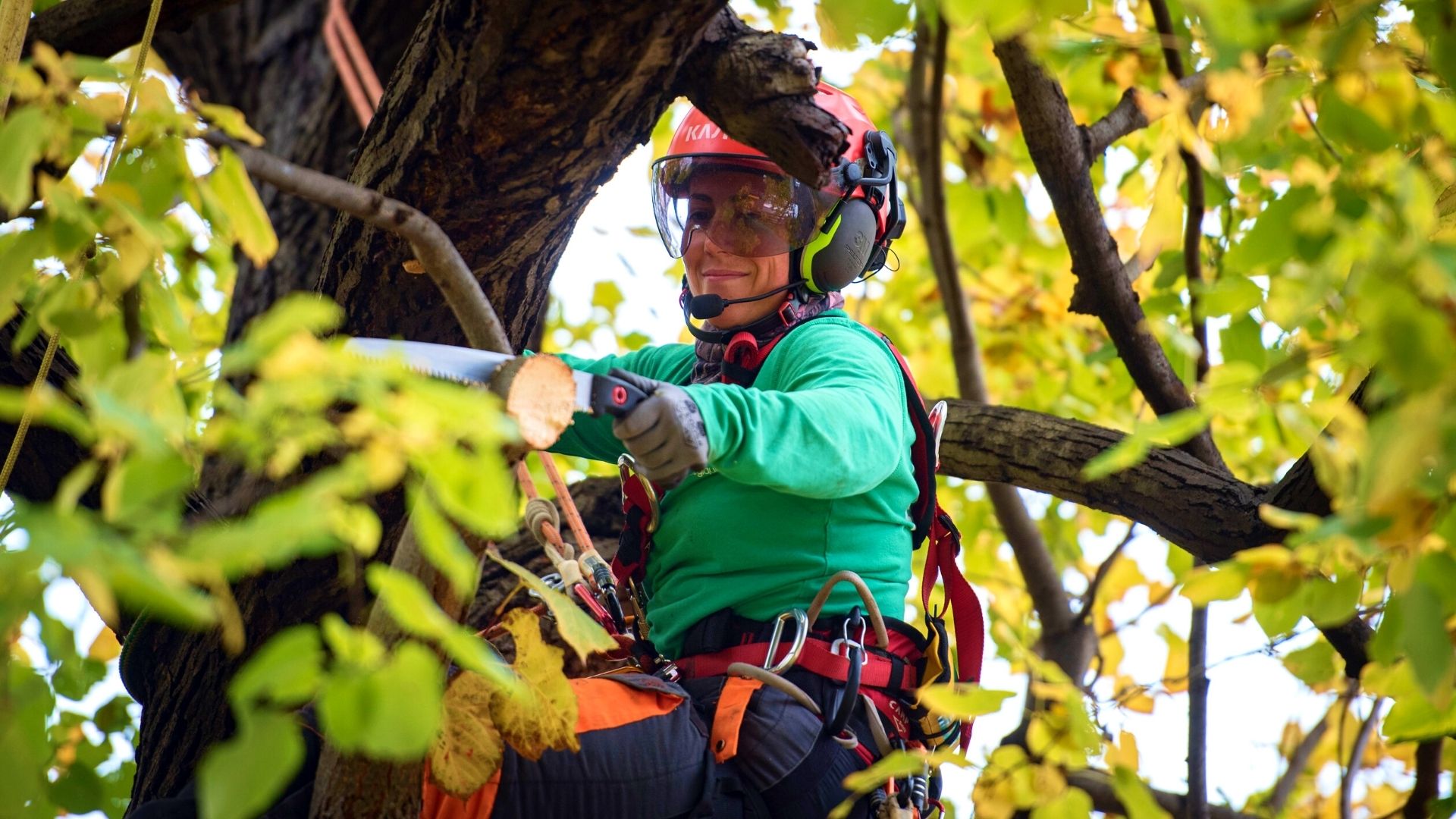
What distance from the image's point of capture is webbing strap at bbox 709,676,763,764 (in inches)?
79.6

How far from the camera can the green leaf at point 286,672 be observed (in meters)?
0.93

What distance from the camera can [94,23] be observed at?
2.29 m

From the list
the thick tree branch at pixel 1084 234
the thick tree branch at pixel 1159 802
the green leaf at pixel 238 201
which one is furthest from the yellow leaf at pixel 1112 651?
the green leaf at pixel 238 201

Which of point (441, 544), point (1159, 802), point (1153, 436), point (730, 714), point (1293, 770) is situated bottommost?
point (441, 544)

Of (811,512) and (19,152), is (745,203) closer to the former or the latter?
(811,512)

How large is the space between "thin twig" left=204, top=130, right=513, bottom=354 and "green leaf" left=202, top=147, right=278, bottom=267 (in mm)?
85

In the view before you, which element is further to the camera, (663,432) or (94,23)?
A: (94,23)

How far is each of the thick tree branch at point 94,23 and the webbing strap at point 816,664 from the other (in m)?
1.39

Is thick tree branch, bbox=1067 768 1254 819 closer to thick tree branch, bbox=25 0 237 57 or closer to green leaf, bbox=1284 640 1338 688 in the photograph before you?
green leaf, bbox=1284 640 1338 688

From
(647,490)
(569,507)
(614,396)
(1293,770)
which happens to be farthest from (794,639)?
(1293,770)

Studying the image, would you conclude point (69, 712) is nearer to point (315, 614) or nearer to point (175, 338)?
point (315, 614)

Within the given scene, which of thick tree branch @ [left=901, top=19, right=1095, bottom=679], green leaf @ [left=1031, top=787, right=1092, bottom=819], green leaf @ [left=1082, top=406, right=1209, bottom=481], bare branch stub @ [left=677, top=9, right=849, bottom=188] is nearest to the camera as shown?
green leaf @ [left=1082, top=406, right=1209, bottom=481]

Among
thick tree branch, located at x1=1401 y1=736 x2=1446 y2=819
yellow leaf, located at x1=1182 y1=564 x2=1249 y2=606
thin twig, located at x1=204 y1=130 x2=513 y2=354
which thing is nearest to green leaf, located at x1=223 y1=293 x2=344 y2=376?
thin twig, located at x1=204 y1=130 x2=513 y2=354

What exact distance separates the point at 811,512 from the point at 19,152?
136cm
